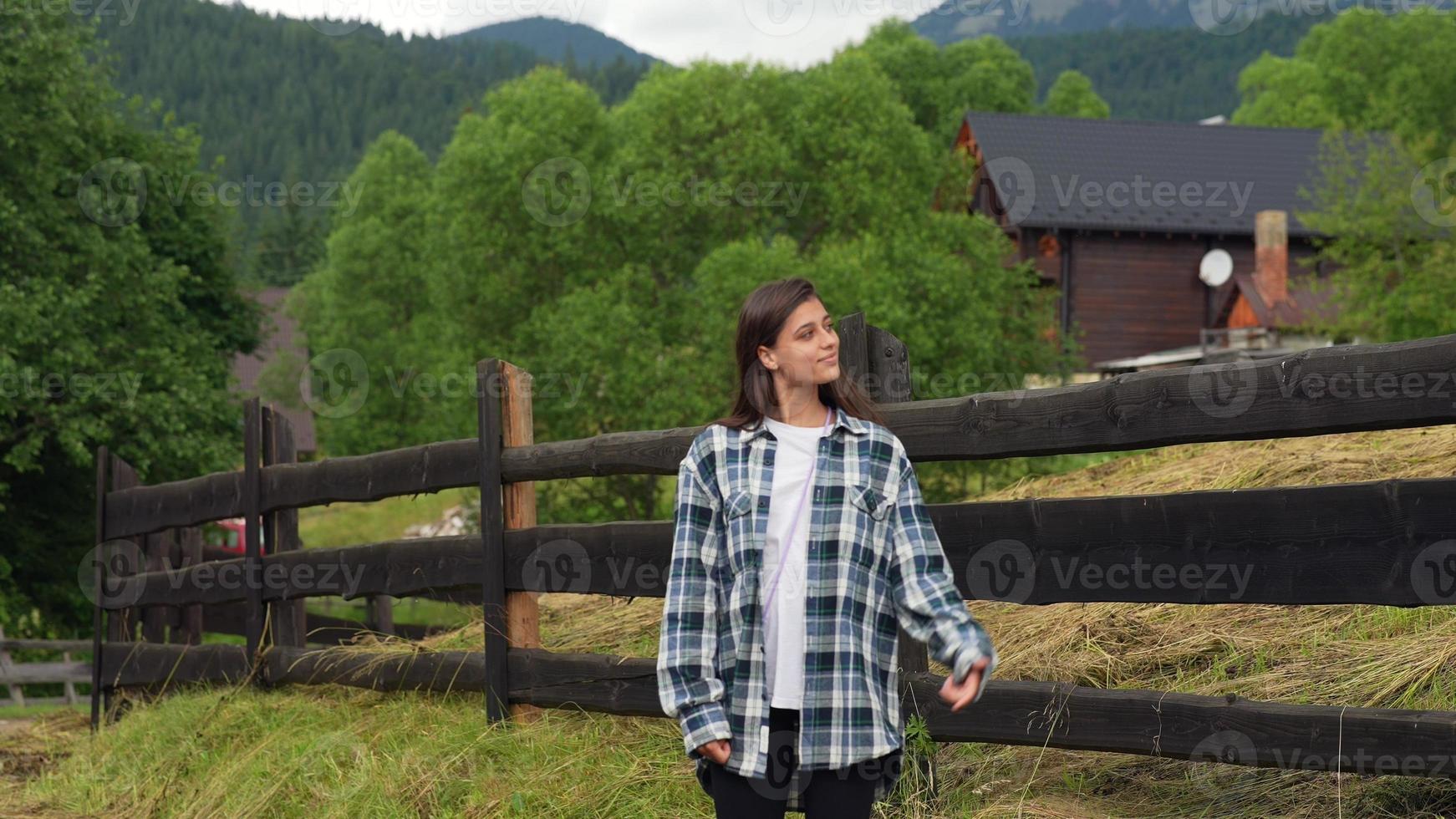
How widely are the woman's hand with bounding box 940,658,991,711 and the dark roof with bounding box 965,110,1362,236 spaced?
38252mm

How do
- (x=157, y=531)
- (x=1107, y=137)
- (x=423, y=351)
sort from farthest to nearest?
1. (x=1107, y=137)
2. (x=423, y=351)
3. (x=157, y=531)

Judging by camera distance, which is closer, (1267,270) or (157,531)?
(157,531)

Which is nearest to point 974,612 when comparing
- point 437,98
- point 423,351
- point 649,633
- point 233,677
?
point 649,633

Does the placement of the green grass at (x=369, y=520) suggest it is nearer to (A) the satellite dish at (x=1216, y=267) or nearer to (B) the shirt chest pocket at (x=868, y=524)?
(A) the satellite dish at (x=1216, y=267)

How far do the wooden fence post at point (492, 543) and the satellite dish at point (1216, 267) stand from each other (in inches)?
1508

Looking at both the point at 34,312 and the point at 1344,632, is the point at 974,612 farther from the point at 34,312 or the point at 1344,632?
the point at 34,312

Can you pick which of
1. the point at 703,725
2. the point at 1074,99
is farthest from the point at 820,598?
the point at 1074,99

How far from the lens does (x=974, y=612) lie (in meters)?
6.08

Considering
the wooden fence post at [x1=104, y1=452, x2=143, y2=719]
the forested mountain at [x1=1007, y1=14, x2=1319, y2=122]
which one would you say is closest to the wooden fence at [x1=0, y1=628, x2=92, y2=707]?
the wooden fence post at [x1=104, y1=452, x2=143, y2=719]

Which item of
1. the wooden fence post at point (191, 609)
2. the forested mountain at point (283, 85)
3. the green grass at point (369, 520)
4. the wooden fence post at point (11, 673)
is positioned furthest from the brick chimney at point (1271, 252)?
the forested mountain at point (283, 85)

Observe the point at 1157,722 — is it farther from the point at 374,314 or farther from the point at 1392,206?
the point at 374,314

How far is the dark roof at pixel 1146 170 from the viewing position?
135ft

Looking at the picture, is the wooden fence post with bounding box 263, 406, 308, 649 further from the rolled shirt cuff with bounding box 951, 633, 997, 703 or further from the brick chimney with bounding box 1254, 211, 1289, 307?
the brick chimney with bounding box 1254, 211, 1289, 307

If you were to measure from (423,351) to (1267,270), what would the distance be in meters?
23.9
